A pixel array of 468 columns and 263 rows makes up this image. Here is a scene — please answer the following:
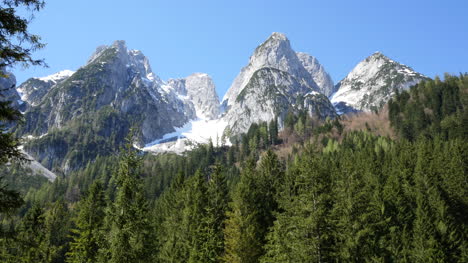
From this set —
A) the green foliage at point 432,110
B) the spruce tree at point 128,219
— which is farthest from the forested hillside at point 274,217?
the green foliage at point 432,110

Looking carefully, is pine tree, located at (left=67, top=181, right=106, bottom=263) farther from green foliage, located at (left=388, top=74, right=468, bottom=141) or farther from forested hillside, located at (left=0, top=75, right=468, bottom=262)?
green foliage, located at (left=388, top=74, right=468, bottom=141)

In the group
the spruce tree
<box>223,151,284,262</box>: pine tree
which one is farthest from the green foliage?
the spruce tree

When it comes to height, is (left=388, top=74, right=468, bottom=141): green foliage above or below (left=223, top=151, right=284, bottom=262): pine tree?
above

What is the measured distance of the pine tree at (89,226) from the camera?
116 ft

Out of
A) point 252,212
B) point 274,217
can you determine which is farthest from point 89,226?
point 274,217

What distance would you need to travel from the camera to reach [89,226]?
3756 centimetres

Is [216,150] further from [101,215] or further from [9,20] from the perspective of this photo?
[9,20]

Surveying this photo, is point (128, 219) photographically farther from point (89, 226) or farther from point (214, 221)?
point (214, 221)

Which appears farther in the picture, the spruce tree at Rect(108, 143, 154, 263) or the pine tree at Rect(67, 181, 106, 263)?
the pine tree at Rect(67, 181, 106, 263)

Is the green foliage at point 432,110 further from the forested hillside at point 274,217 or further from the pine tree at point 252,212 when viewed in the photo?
the pine tree at point 252,212

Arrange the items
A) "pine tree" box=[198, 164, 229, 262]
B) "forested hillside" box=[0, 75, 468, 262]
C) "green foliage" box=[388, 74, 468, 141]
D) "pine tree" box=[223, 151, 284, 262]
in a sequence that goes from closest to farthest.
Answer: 1. "forested hillside" box=[0, 75, 468, 262]
2. "pine tree" box=[223, 151, 284, 262]
3. "pine tree" box=[198, 164, 229, 262]
4. "green foliage" box=[388, 74, 468, 141]

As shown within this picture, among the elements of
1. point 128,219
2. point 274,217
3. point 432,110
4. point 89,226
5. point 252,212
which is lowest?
point 89,226

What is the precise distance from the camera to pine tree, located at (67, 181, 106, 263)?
1391 inches

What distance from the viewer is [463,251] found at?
39406 millimetres
